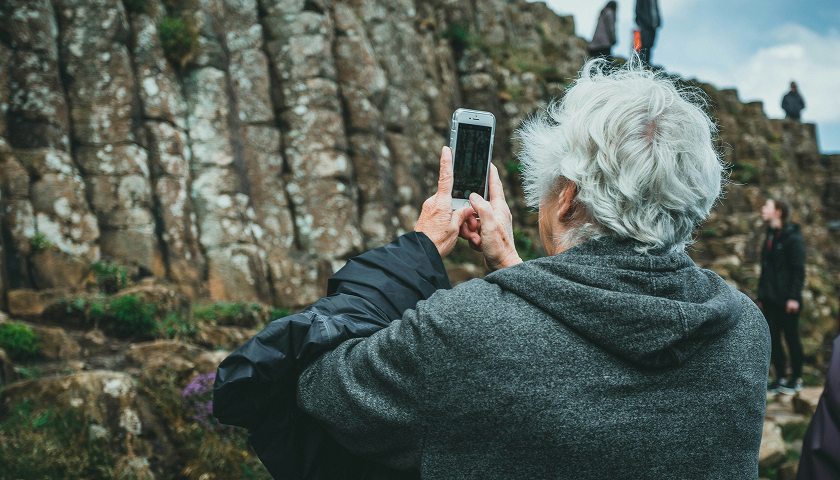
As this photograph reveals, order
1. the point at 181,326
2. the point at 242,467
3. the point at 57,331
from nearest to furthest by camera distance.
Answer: the point at 242,467 < the point at 57,331 < the point at 181,326

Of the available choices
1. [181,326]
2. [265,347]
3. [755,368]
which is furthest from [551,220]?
[181,326]

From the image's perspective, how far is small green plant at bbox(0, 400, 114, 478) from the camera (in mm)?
3377

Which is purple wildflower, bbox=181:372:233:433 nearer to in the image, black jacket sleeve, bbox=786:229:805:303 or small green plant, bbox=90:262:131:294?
small green plant, bbox=90:262:131:294

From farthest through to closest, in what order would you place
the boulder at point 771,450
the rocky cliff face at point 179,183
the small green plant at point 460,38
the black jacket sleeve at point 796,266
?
the small green plant at point 460,38 → the black jacket sleeve at point 796,266 → the boulder at point 771,450 → the rocky cliff face at point 179,183

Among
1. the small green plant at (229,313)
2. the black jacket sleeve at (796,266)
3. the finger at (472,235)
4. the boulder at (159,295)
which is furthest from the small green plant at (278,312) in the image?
the black jacket sleeve at (796,266)

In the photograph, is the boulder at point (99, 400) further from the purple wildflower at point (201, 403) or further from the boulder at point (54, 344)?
the boulder at point (54, 344)

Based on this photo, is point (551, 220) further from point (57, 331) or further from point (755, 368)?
point (57, 331)

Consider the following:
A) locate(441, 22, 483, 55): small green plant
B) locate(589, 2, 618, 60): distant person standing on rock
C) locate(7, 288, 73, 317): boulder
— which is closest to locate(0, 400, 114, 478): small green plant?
locate(7, 288, 73, 317): boulder

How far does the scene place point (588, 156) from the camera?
4.48ft

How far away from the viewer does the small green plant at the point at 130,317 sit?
543cm

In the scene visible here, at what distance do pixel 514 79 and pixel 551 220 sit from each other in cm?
1470

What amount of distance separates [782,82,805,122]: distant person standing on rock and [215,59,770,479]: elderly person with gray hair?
31.1m

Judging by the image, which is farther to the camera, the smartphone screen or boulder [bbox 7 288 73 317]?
boulder [bbox 7 288 73 317]

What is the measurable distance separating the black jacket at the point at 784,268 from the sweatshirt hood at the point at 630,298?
6.69 m
